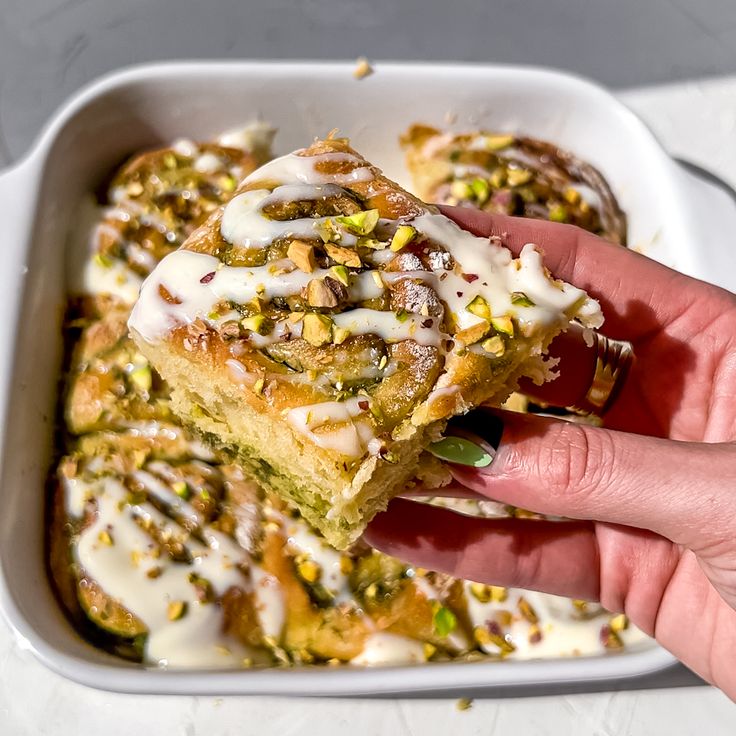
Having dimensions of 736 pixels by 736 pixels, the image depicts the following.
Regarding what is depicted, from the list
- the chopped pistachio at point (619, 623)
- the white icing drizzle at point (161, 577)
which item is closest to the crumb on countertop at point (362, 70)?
the white icing drizzle at point (161, 577)

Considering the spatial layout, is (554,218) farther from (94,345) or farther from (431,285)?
(94,345)

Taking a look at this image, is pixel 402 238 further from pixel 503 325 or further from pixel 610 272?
pixel 610 272

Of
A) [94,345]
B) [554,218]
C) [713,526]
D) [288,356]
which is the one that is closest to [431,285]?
[288,356]

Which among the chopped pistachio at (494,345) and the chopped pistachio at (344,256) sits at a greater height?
the chopped pistachio at (344,256)

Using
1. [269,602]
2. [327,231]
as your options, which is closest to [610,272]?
[327,231]

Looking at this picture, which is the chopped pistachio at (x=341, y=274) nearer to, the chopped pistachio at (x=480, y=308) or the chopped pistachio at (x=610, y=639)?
the chopped pistachio at (x=480, y=308)

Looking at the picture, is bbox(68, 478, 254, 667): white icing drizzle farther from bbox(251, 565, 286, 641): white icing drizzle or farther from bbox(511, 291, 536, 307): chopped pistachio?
bbox(511, 291, 536, 307): chopped pistachio
